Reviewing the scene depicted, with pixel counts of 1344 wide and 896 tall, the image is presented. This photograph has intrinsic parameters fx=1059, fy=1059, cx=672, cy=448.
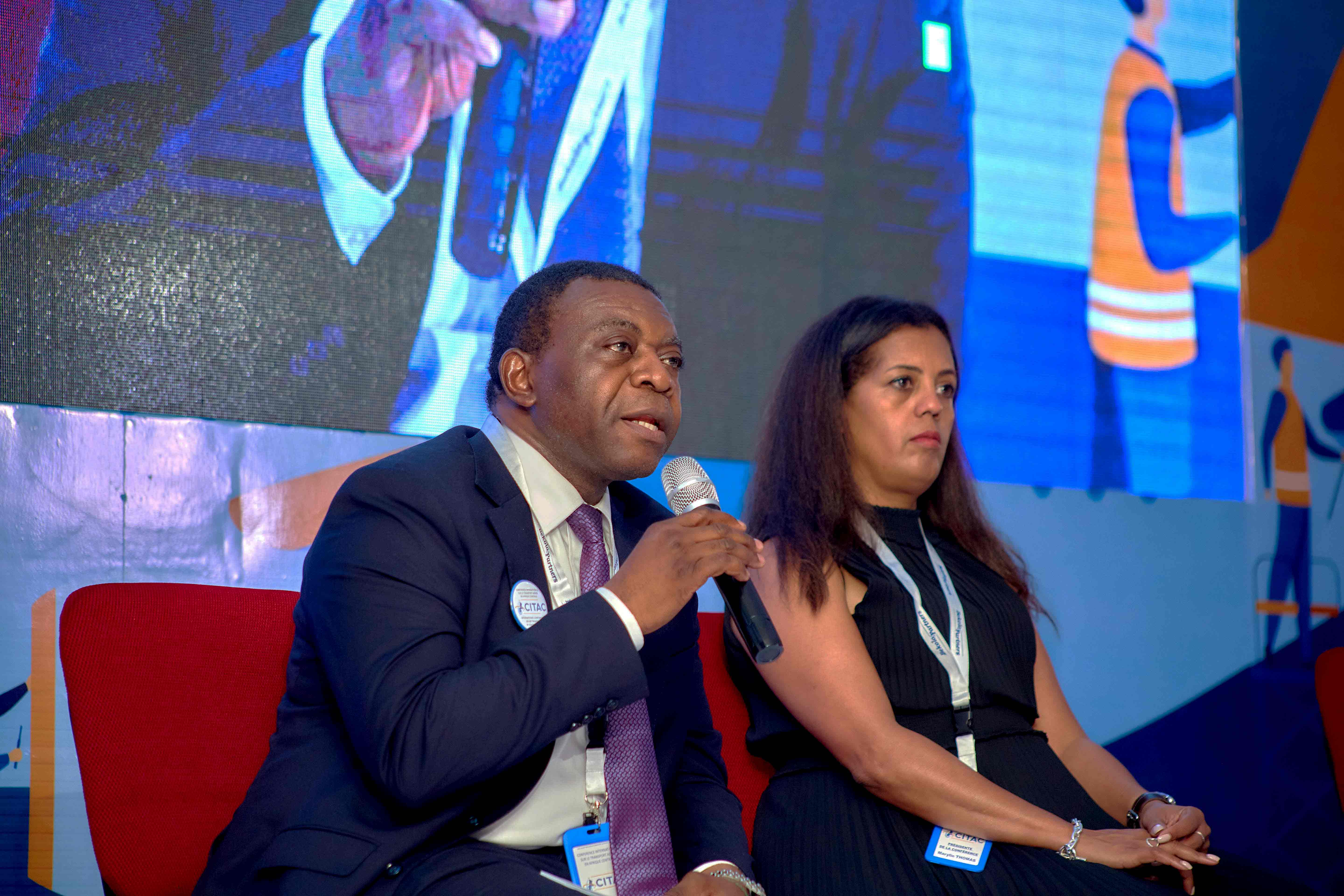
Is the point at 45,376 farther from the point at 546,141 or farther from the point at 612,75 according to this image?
the point at 612,75

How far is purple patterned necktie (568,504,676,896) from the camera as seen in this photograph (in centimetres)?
149

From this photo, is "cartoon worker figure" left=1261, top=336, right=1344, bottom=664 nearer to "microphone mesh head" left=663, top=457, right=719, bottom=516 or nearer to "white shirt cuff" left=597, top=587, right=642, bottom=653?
"microphone mesh head" left=663, top=457, right=719, bottom=516

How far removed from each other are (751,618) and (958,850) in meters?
0.76

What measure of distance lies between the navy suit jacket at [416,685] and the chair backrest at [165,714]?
234 mm

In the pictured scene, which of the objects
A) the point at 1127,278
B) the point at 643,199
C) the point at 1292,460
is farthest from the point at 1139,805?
the point at 1292,460

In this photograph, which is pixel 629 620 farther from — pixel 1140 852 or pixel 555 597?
pixel 1140 852

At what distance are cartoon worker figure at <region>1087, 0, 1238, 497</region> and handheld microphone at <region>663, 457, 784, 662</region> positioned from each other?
261 cm

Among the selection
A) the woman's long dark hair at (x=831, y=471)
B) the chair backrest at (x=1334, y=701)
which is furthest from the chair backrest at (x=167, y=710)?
the chair backrest at (x=1334, y=701)

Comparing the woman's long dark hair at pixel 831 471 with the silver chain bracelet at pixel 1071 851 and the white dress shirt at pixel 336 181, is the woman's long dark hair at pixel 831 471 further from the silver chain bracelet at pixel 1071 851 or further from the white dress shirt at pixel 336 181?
the white dress shirt at pixel 336 181

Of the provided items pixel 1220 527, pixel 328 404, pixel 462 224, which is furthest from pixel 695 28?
pixel 1220 527

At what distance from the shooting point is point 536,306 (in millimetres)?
1870

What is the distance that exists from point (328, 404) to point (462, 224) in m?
0.68

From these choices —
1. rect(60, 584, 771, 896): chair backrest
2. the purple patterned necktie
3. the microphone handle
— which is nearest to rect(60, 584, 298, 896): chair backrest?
rect(60, 584, 771, 896): chair backrest

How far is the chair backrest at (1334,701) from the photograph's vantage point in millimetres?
2668
